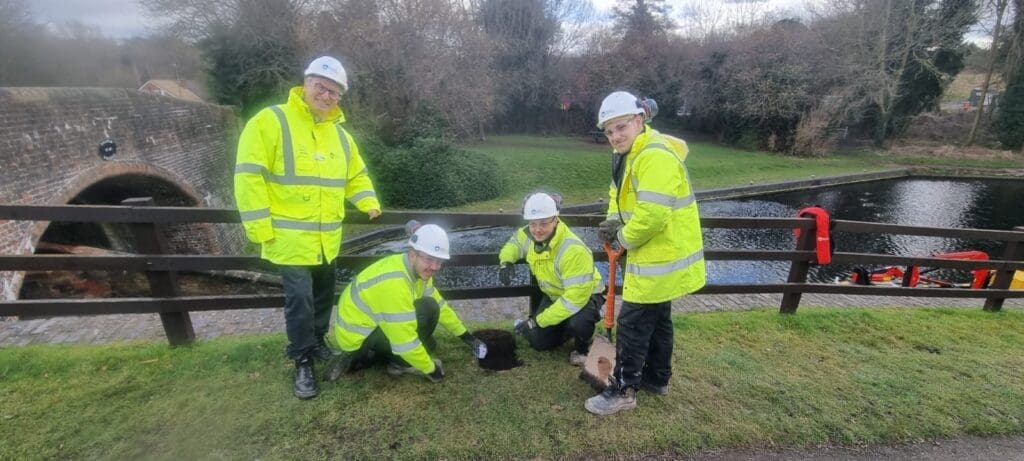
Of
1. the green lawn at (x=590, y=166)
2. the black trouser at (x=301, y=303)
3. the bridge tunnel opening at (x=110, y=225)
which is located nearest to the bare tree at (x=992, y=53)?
the green lawn at (x=590, y=166)

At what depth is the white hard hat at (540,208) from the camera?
11.1 feet

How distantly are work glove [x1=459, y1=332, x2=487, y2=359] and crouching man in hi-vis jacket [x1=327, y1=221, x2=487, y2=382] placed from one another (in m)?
0.31

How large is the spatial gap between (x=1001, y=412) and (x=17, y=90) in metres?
11.4

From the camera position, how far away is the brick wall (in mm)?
6820

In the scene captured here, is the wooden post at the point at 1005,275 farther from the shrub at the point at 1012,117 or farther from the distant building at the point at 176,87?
the shrub at the point at 1012,117

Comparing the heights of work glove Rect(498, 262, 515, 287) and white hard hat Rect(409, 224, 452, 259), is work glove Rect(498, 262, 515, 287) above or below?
below

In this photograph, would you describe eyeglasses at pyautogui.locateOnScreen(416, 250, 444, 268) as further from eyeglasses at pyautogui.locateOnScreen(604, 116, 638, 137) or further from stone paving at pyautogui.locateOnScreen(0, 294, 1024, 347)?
stone paving at pyautogui.locateOnScreen(0, 294, 1024, 347)

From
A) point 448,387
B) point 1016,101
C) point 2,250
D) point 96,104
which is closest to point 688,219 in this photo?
point 448,387

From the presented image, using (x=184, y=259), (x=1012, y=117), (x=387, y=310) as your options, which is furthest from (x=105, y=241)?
(x=1012, y=117)

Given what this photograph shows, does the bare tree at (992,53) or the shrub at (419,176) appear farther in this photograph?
the bare tree at (992,53)

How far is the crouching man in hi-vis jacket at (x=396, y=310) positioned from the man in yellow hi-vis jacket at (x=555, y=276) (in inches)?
27.7

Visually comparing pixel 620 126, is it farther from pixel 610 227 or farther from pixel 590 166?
pixel 590 166

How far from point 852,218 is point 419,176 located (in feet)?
51.0

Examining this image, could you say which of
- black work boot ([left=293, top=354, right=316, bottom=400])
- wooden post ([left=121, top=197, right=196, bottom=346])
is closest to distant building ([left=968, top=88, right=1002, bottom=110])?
black work boot ([left=293, top=354, right=316, bottom=400])
